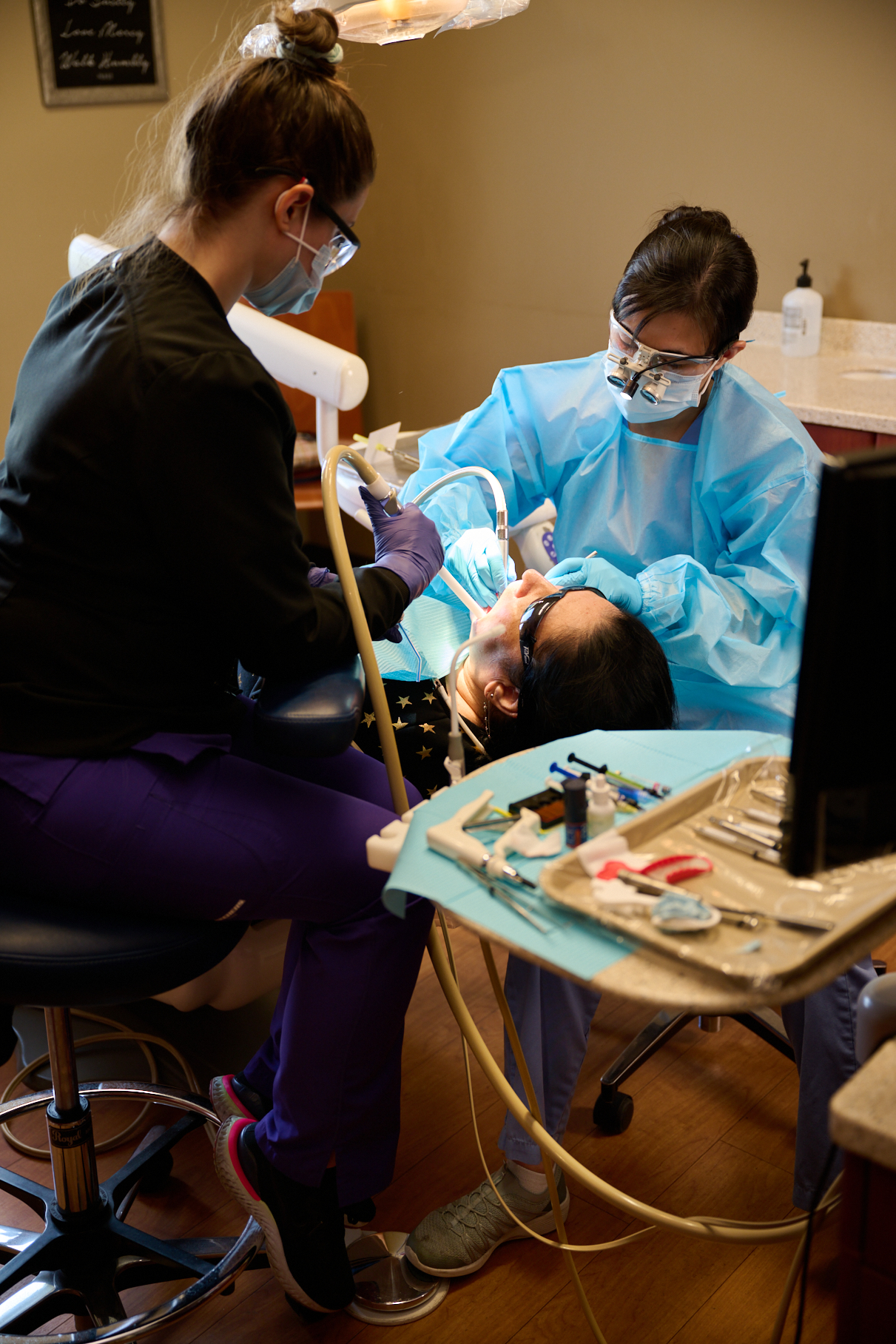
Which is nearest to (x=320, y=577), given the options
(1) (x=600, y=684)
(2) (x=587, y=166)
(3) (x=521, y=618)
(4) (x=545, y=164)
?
(3) (x=521, y=618)

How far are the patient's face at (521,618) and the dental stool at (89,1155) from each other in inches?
22.9

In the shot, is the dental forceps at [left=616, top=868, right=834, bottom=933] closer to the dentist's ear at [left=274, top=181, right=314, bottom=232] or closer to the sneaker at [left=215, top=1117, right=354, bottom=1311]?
the sneaker at [left=215, top=1117, right=354, bottom=1311]

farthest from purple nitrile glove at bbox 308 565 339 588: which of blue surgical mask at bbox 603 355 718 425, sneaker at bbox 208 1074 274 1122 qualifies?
sneaker at bbox 208 1074 274 1122

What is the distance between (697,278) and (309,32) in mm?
677

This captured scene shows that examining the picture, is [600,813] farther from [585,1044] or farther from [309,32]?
[309,32]

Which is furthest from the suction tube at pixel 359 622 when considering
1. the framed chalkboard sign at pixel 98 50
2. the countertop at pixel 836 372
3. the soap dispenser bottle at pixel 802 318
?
the framed chalkboard sign at pixel 98 50

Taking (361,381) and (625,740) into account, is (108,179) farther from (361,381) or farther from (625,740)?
(625,740)

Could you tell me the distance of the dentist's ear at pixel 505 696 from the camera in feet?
5.25

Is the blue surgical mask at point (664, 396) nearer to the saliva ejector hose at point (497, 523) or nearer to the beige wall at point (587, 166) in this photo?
the saliva ejector hose at point (497, 523)

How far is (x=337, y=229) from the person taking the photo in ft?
4.00

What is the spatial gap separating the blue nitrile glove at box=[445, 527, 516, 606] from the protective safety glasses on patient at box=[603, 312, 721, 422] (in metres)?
0.30

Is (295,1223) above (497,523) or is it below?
below

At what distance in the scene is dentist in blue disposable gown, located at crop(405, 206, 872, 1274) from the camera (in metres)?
1.41

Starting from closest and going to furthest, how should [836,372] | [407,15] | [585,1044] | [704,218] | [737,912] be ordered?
[737,912]
[585,1044]
[704,218]
[407,15]
[836,372]
